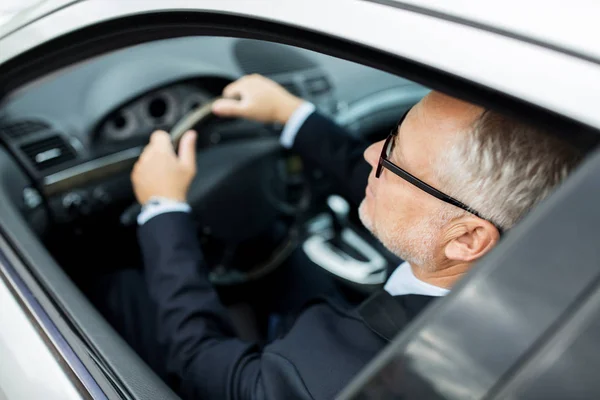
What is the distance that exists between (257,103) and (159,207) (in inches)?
18.1

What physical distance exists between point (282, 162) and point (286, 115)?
524 millimetres

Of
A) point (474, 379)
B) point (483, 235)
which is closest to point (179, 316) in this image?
point (483, 235)

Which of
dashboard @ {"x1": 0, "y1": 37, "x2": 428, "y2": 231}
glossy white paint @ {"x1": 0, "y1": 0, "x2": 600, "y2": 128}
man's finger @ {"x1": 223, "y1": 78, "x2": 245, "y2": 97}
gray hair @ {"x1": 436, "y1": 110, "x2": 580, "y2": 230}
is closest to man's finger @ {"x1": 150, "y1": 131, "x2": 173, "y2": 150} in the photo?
man's finger @ {"x1": 223, "y1": 78, "x2": 245, "y2": 97}

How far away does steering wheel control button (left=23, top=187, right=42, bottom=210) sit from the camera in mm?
1723

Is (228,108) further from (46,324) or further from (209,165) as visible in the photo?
(46,324)

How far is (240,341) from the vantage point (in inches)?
50.4

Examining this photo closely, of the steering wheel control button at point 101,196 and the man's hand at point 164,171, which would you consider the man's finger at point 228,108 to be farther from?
the steering wheel control button at point 101,196

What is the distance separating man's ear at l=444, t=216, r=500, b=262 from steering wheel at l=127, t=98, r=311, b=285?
1138 millimetres

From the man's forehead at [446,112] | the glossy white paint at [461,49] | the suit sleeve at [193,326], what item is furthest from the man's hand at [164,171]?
the man's forehead at [446,112]

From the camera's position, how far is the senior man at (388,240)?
0.96m

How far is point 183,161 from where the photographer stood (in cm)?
156

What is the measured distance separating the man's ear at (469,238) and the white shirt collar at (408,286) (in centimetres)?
10

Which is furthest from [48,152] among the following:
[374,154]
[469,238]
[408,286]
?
[469,238]

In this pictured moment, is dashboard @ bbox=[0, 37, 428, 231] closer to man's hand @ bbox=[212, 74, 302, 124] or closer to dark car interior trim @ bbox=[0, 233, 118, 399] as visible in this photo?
man's hand @ bbox=[212, 74, 302, 124]
